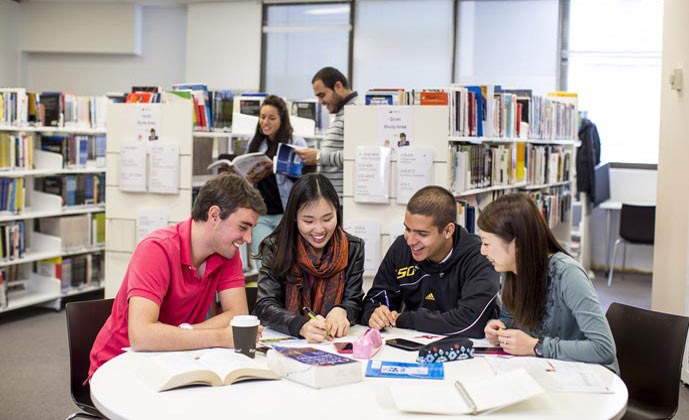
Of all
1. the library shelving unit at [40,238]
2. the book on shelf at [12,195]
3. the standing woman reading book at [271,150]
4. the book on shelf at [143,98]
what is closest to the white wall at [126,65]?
the library shelving unit at [40,238]

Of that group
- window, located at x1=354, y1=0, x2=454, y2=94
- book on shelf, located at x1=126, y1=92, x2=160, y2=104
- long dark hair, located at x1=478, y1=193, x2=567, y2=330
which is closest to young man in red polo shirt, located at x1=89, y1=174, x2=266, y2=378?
long dark hair, located at x1=478, y1=193, x2=567, y2=330

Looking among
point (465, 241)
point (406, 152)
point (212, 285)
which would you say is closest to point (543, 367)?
point (465, 241)

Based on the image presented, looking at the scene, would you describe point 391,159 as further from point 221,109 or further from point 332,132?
point 221,109

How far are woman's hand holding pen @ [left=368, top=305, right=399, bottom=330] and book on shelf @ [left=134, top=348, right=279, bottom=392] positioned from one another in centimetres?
55

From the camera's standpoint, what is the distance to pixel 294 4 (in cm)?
994

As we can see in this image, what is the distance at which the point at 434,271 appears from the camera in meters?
2.88

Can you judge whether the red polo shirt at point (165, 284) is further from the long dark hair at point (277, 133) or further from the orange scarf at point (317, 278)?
the long dark hair at point (277, 133)

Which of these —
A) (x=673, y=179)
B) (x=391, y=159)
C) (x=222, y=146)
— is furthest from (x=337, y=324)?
(x=222, y=146)

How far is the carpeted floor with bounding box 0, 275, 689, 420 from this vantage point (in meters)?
3.83

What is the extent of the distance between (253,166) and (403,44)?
17.8 ft

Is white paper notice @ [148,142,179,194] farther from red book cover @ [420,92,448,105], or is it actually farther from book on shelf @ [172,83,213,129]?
red book cover @ [420,92,448,105]

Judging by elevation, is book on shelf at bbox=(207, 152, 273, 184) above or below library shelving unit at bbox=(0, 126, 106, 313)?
above

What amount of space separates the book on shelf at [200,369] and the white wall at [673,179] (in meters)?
3.20

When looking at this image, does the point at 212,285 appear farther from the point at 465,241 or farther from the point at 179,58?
the point at 179,58
